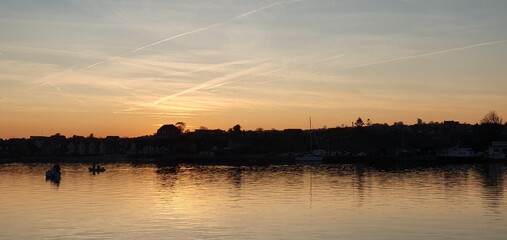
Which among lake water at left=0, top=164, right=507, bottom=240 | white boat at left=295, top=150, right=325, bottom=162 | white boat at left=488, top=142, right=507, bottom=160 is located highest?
white boat at left=488, top=142, right=507, bottom=160

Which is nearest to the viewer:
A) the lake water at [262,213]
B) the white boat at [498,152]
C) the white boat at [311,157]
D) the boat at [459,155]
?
the lake water at [262,213]

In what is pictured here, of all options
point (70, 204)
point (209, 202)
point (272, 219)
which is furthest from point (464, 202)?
point (70, 204)

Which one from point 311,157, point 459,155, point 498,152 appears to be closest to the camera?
point 498,152

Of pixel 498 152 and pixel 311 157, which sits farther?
pixel 311 157

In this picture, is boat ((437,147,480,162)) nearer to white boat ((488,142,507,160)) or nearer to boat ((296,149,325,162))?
white boat ((488,142,507,160))

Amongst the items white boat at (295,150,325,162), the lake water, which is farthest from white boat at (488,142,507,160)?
the lake water

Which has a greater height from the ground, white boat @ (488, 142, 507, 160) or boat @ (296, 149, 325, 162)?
white boat @ (488, 142, 507, 160)

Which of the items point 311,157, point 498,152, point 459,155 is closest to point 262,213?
point 459,155

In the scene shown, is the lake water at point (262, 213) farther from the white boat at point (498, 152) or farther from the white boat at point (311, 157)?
A: the white boat at point (311, 157)

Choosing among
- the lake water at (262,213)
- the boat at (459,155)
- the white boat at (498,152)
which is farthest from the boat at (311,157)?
the lake water at (262,213)

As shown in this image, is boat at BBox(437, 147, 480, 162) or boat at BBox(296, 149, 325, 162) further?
boat at BBox(296, 149, 325, 162)

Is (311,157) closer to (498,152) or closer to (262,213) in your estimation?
(498,152)

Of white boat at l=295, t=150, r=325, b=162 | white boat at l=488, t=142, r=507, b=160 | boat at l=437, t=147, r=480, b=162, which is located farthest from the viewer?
white boat at l=295, t=150, r=325, b=162

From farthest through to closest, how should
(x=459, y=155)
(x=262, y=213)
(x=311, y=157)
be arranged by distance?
(x=311, y=157) → (x=459, y=155) → (x=262, y=213)
